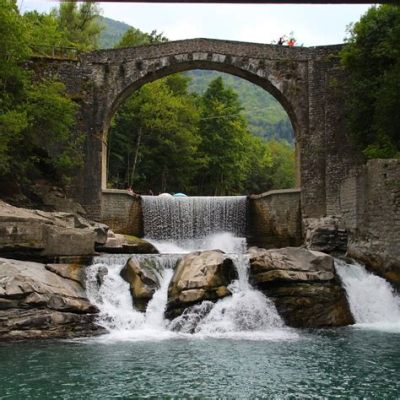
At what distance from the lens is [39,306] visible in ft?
35.7

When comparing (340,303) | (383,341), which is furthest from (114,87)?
(383,341)

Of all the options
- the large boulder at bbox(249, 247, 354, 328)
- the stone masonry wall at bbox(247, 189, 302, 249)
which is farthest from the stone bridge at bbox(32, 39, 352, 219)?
the large boulder at bbox(249, 247, 354, 328)

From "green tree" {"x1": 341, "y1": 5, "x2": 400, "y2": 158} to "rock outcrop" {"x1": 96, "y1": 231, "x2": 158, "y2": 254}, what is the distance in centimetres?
777

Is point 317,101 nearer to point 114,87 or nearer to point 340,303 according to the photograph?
point 114,87

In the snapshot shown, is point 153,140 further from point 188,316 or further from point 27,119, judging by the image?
point 188,316

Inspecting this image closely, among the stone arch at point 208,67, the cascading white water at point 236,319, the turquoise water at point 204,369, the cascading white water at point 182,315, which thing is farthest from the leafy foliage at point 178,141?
the turquoise water at point 204,369

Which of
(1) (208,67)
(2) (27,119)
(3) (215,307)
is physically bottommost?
(3) (215,307)

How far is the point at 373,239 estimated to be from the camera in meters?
15.3

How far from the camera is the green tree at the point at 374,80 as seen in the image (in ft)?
55.6

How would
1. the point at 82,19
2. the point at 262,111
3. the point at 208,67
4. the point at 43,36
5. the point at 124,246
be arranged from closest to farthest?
1. the point at 124,246
2. the point at 208,67
3. the point at 43,36
4. the point at 82,19
5. the point at 262,111

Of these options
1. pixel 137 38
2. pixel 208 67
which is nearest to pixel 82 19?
pixel 137 38

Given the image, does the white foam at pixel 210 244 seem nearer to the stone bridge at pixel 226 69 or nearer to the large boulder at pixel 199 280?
the stone bridge at pixel 226 69

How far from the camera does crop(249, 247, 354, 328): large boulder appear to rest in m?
12.1

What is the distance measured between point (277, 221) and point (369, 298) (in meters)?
7.63
